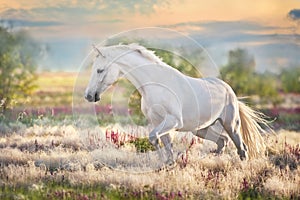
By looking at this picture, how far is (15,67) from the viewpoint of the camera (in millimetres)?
9031

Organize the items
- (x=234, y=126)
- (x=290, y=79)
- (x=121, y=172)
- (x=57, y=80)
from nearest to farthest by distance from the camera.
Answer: (x=121, y=172), (x=234, y=126), (x=57, y=80), (x=290, y=79)

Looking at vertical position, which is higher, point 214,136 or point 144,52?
point 144,52

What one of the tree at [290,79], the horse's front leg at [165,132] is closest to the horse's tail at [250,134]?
the horse's front leg at [165,132]

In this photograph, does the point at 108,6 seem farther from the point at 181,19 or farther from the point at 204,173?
the point at 204,173

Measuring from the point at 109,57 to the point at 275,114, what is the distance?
539 centimetres

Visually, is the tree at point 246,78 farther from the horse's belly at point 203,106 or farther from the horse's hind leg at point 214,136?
the horse's belly at point 203,106

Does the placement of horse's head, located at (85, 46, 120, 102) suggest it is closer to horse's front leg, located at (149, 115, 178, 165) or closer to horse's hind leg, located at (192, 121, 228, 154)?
horse's front leg, located at (149, 115, 178, 165)

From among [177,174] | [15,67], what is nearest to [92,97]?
[177,174]

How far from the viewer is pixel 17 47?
28.5ft

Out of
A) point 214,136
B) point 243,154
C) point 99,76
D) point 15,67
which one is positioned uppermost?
point 99,76

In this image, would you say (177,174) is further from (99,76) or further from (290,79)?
(290,79)

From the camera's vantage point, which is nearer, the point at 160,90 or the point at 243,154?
the point at 160,90

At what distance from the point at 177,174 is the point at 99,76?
1193 mm

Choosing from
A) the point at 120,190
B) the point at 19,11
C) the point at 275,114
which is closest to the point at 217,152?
the point at 120,190
